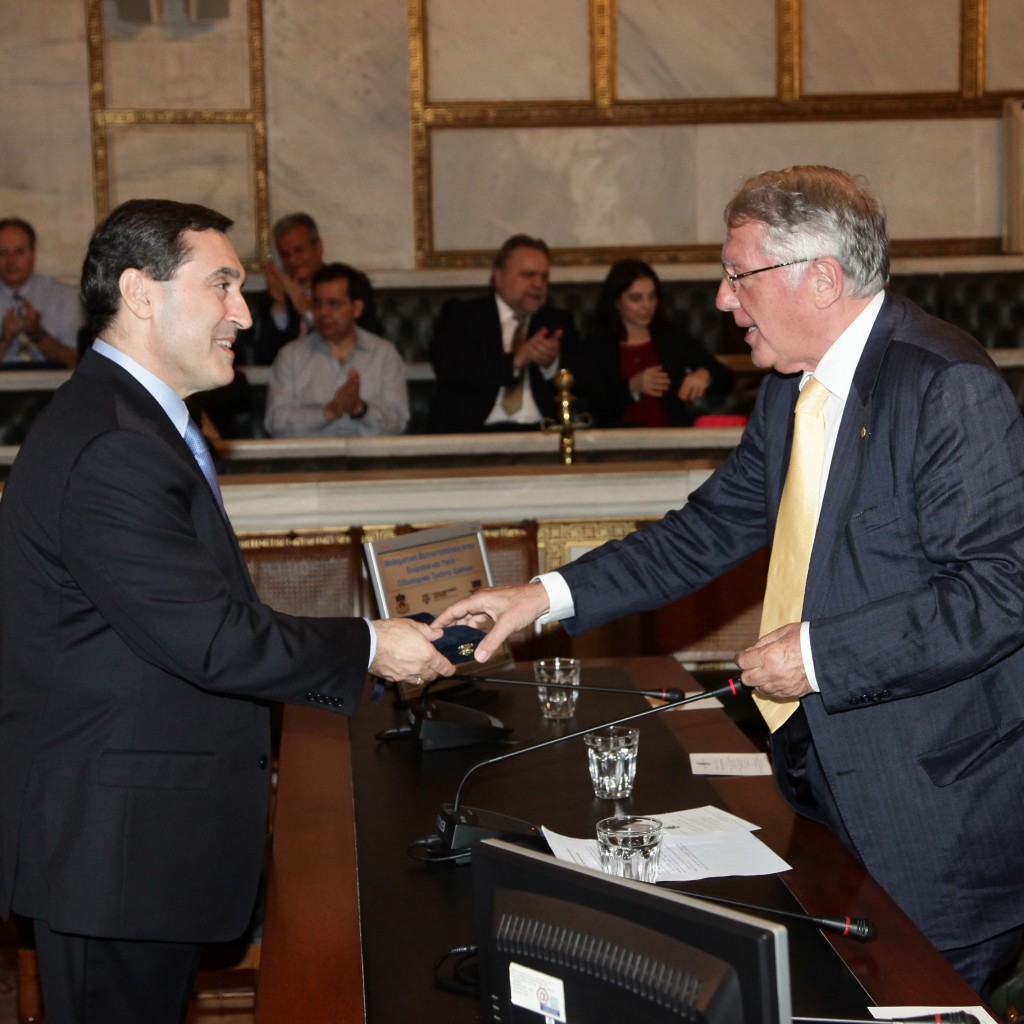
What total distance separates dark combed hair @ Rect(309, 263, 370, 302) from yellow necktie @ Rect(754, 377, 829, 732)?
3.97m

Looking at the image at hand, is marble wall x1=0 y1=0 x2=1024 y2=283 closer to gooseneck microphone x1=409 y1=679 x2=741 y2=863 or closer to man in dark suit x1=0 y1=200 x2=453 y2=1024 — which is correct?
man in dark suit x1=0 y1=200 x2=453 y2=1024

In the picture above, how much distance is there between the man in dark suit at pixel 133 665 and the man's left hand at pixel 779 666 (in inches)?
25.9

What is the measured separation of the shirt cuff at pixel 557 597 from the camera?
2584mm

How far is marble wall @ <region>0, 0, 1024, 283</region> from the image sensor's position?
8.27 metres

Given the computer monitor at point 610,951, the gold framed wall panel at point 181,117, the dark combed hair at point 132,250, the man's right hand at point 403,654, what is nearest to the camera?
the computer monitor at point 610,951

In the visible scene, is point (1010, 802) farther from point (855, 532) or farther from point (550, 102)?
point (550, 102)

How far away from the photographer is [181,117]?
27.2 feet

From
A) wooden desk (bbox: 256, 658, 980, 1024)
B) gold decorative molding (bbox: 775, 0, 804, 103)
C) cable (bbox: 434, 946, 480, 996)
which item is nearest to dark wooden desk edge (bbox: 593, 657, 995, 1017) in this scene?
wooden desk (bbox: 256, 658, 980, 1024)

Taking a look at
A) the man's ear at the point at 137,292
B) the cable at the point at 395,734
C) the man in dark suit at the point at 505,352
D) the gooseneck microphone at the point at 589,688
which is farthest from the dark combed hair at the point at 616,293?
the man's ear at the point at 137,292

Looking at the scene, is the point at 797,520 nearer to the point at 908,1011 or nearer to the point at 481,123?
the point at 908,1011

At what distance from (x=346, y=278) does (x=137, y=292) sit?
158 inches

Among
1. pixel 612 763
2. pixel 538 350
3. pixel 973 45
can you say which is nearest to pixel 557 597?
pixel 612 763

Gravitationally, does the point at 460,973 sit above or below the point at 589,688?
below

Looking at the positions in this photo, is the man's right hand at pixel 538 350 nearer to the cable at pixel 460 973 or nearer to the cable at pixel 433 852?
the cable at pixel 433 852
